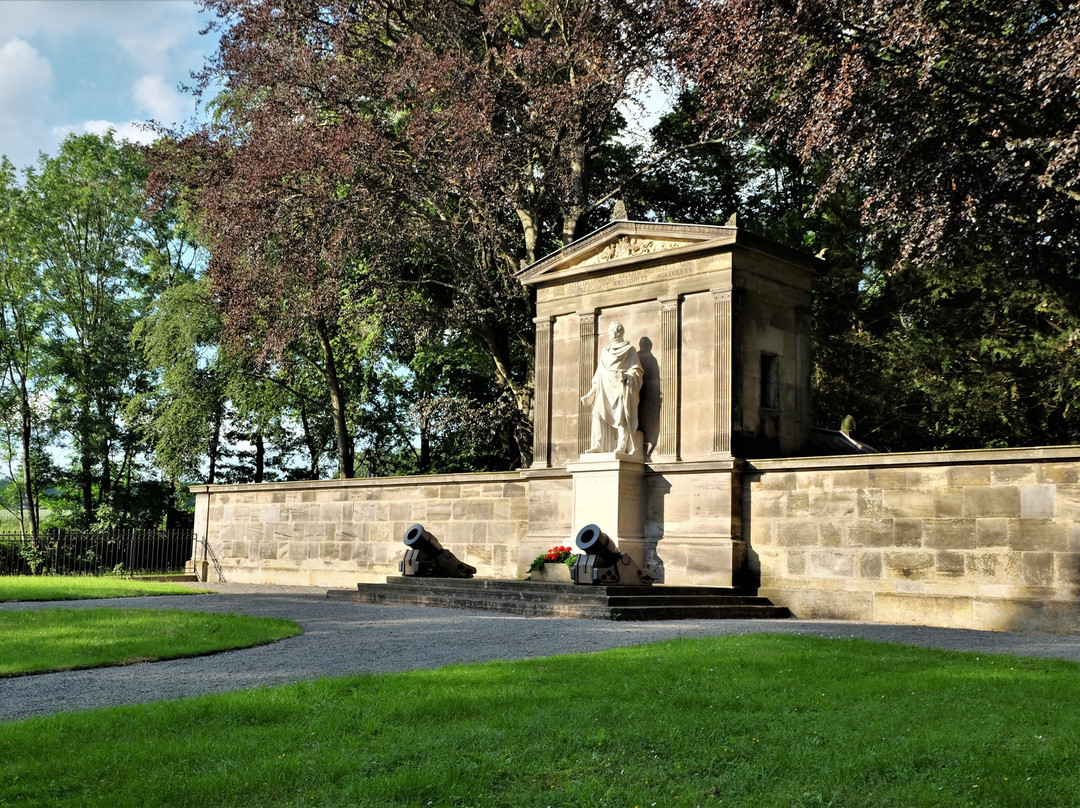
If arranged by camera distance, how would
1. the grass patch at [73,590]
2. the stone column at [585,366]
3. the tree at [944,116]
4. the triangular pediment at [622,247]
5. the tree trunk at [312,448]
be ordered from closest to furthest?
the tree at [944,116]
the grass patch at [73,590]
the triangular pediment at [622,247]
the stone column at [585,366]
the tree trunk at [312,448]

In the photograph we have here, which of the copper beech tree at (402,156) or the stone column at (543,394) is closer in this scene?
Result: the stone column at (543,394)

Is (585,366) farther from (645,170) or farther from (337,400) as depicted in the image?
(337,400)

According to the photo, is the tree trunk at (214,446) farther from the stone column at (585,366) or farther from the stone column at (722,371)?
the stone column at (722,371)

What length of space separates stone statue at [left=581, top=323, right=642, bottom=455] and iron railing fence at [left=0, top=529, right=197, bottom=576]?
577 inches

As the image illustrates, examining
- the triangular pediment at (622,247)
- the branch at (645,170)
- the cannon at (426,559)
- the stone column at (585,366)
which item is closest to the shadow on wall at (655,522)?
the stone column at (585,366)

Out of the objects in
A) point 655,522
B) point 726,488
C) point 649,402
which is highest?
point 649,402

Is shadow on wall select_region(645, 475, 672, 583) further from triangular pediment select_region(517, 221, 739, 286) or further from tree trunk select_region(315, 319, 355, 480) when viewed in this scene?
tree trunk select_region(315, 319, 355, 480)

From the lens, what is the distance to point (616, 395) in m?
18.1

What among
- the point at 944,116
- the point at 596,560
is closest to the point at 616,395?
the point at 596,560

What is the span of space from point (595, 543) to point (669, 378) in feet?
11.7

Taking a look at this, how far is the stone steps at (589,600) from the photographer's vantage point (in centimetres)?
1491

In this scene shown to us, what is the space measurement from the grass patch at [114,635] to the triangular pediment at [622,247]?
9.05 meters

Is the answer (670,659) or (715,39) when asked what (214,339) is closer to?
(715,39)

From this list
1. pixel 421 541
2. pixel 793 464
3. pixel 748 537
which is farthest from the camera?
pixel 421 541
